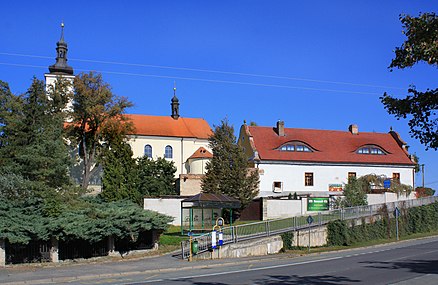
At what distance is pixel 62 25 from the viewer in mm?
75438

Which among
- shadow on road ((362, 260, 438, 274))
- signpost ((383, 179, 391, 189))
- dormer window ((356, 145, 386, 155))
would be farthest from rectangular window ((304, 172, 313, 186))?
shadow on road ((362, 260, 438, 274))

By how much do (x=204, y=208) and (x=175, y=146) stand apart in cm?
4131

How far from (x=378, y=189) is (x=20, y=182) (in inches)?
1507

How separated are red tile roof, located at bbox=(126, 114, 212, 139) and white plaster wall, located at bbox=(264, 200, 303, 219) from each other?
29.9m

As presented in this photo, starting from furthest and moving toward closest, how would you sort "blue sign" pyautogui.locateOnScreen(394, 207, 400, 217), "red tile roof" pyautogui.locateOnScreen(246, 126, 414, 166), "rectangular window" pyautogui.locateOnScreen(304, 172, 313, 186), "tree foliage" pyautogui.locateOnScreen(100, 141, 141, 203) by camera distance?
"red tile roof" pyautogui.locateOnScreen(246, 126, 414, 166), "rectangular window" pyautogui.locateOnScreen(304, 172, 313, 186), "tree foliage" pyautogui.locateOnScreen(100, 141, 141, 203), "blue sign" pyautogui.locateOnScreen(394, 207, 400, 217)

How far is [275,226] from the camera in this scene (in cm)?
3391

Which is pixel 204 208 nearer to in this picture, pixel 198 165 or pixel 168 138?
pixel 198 165

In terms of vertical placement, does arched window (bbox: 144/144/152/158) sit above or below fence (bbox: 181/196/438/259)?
above

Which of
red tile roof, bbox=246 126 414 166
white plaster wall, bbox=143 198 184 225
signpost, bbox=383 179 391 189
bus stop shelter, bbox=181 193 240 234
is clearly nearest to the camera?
bus stop shelter, bbox=181 193 240 234

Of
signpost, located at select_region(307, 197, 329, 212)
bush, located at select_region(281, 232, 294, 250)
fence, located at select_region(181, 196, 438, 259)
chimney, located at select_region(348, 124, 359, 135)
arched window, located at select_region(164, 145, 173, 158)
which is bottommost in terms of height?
bush, located at select_region(281, 232, 294, 250)

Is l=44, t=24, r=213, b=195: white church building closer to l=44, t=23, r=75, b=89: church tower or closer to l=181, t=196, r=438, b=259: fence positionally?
l=44, t=23, r=75, b=89: church tower

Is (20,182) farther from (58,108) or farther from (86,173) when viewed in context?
(86,173)

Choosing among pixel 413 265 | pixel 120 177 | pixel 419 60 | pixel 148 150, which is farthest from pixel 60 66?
pixel 419 60

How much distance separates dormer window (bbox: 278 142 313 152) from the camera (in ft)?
199
